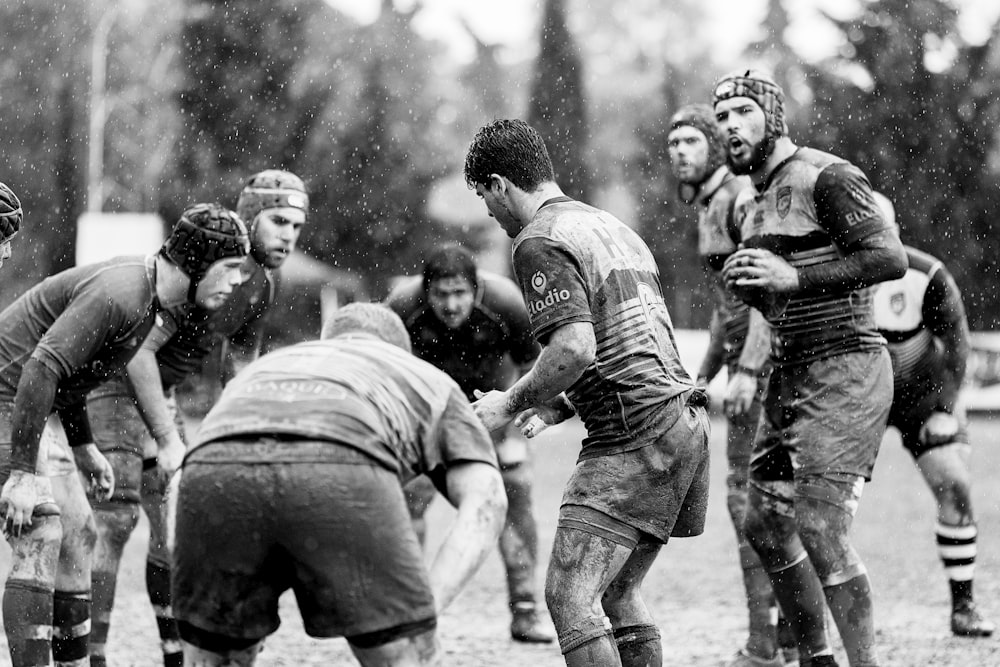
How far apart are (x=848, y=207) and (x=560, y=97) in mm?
33993

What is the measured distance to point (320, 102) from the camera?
3519cm

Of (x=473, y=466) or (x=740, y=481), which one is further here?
(x=740, y=481)

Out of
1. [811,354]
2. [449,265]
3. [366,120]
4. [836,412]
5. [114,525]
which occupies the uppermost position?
[366,120]

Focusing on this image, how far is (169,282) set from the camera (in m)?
5.18

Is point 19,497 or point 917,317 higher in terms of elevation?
point 917,317

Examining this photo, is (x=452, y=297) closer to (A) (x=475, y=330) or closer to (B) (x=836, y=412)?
(A) (x=475, y=330)

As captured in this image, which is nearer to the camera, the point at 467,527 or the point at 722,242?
the point at 467,527

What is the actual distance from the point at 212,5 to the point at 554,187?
33247 mm

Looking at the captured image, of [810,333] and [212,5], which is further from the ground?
[212,5]

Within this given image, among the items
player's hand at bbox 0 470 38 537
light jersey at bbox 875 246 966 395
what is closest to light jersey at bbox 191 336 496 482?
player's hand at bbox 0 470 38 537

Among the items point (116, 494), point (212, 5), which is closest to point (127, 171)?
point (212, 5)

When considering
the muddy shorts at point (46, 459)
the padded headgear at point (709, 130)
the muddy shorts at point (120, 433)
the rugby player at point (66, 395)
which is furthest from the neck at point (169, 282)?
the padded headgear at point (709, 130)

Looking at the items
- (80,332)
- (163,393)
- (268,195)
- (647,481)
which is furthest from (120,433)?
(647,481)

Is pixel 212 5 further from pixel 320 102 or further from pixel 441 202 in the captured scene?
pixel 441 202
